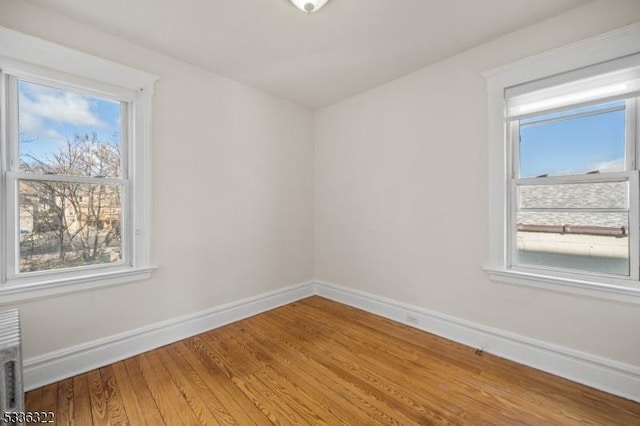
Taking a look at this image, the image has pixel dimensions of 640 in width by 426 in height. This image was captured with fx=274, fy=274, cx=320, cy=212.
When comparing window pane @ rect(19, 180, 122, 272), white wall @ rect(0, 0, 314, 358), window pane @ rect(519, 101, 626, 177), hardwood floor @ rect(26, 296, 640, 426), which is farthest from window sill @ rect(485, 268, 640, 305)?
window pane @ rect(19, 180, 122, 272)

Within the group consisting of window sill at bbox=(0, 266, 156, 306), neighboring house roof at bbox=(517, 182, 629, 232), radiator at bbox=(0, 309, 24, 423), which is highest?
neighboring house roof at bbox=(517, 182, 629, 232)

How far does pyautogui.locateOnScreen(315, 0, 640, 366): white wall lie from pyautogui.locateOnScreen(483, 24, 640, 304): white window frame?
0.06 metres

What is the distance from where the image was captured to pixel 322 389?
1.88m

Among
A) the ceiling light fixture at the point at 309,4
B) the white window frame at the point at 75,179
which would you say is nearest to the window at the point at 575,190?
the ceiling light fixture at the point at 309,4

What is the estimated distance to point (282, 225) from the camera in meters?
3.52

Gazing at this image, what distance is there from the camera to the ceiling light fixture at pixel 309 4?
5.93ft

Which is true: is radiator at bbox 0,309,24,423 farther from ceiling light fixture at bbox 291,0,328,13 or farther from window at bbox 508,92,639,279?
window at bbox 508,92,639,279

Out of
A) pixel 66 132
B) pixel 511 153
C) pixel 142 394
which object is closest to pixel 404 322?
pixel 511 153

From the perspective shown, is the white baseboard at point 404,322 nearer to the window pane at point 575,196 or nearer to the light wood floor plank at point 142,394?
the light wood floor plank at point 142,394

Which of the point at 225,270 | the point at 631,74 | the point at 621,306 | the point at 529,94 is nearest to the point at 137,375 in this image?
the point at 225,270

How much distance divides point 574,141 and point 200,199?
319 centimetres

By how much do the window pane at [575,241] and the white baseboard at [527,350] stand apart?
61cm

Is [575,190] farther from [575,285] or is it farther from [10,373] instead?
[10,373]

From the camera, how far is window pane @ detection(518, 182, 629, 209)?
189 cm
